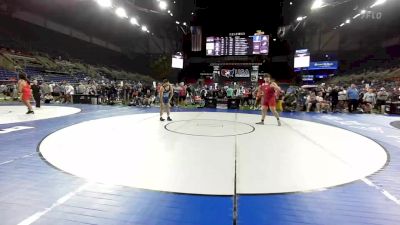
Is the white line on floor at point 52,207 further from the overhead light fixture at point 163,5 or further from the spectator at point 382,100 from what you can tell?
the overhead light fixture at point 163,5

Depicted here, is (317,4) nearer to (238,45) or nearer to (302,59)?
(302,59)

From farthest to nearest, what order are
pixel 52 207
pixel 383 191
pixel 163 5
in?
pixel 163 5, pixel 383 191, pixel 52 207

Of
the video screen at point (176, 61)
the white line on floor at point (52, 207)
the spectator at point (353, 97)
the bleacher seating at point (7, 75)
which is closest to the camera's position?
the white line on floor at point (52, 207)

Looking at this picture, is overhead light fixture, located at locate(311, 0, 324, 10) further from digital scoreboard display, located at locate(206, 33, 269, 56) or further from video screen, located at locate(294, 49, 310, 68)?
digital scoreboard display, located at locate(206, 33, 269, 56)

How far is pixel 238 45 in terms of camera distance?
24625 mm

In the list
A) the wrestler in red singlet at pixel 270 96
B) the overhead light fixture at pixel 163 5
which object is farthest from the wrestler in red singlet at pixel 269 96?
the overhead light fixture at pixel 163 5

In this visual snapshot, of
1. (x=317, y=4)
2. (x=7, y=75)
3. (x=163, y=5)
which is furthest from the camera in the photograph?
(x=7, y=75)

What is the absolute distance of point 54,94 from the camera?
1833cm

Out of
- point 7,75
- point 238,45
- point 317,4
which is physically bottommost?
point 7,75

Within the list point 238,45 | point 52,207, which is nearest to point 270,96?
point 52,207

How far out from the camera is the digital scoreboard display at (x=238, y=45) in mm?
23969

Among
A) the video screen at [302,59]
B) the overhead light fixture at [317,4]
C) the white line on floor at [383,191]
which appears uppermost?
the overhead light fixture at [317,4]

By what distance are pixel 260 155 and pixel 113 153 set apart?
257 centimetres

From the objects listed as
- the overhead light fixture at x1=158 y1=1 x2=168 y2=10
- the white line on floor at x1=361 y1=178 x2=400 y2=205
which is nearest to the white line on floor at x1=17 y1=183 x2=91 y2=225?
the white line on floor at x1=361 y1=178 x2=400 y2=205
